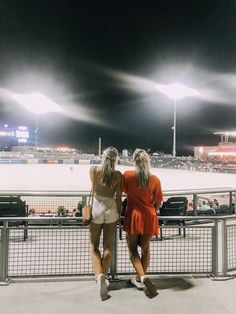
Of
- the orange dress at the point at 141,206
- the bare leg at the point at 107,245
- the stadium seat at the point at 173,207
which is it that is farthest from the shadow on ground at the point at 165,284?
the stadium seat at the point at 173,207

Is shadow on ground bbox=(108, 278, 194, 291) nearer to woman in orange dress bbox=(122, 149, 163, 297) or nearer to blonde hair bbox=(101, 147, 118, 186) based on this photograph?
woman in orange dress bbox=(122, 149, 163, 297)

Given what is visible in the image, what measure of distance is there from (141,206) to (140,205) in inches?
A: 0.6

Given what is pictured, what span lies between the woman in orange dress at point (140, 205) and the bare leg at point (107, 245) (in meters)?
0.18

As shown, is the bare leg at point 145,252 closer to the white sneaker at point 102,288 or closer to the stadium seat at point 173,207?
the white sneaker at point 102,288

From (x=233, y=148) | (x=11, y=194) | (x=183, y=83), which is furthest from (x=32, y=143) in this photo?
(x=11, y=194)

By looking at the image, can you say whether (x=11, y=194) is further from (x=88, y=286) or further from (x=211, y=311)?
(x=211, y=311)

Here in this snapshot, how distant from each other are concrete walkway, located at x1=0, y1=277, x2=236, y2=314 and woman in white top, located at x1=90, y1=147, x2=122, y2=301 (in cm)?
33

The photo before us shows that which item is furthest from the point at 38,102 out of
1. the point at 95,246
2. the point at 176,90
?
the point at 95,246

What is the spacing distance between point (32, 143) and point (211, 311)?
104428mm

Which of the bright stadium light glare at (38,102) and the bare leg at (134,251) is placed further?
the bright stadium light glare at (38,102)

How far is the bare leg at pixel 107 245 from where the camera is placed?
4641 mm

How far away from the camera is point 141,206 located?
4.63 m

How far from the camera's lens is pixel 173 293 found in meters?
4.52

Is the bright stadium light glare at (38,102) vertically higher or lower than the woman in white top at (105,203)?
higher
